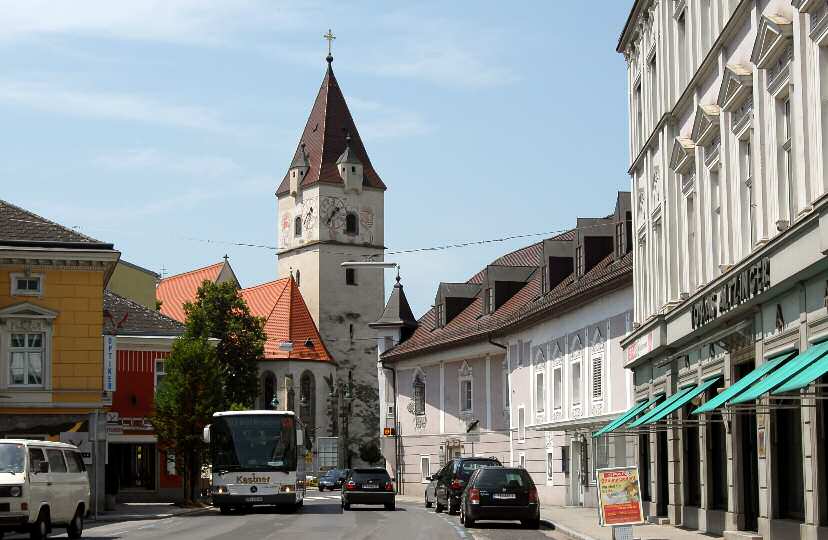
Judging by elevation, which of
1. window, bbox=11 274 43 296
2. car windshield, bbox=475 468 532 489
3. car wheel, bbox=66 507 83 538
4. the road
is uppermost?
window, bbox=11 274 43 296

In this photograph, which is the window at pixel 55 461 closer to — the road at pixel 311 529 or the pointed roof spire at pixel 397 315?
the road at pixel 311 529

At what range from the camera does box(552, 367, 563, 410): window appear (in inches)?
2010

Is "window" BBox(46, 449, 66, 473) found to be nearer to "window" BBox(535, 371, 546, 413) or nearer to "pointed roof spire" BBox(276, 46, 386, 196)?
"window" BBox(535, 371, 546, 413)

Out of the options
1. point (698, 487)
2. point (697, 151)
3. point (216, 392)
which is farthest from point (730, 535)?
point (216, 392)

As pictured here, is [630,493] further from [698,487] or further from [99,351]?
[99,351]

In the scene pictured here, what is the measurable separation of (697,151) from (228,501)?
64.7 feet

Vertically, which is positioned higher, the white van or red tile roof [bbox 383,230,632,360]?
red tile roof [bbox 383,230,632,360]

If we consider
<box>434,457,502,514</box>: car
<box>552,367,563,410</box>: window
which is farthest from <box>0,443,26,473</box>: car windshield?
<box>552,367,563,410</box>: window

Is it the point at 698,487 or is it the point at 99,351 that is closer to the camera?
the point at 698,487

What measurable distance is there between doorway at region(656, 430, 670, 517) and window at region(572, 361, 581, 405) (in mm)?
15377

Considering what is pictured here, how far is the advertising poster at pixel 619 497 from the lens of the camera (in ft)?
75.9

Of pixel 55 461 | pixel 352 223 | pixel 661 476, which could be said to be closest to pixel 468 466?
pixel 661 476

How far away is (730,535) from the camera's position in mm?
23875

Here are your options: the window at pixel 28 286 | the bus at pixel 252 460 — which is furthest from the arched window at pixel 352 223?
the bus at pixel 252 460
